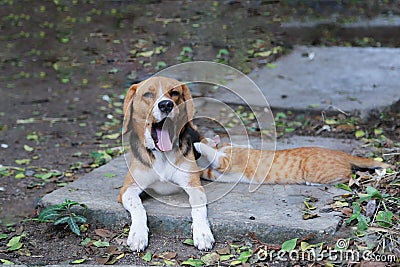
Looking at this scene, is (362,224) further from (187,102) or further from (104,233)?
(104,233)

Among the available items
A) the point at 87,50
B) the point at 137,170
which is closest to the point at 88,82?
the point at 87,50

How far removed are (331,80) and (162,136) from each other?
13.3 feet

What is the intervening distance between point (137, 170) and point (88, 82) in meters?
4.40

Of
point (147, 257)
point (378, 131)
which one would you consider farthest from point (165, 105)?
point (378, 131)

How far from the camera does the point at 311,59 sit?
339 inches

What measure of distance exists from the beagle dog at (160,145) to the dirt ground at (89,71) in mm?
359

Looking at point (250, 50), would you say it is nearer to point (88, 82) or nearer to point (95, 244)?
point (88, 82)

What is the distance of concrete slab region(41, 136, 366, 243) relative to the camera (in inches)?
156

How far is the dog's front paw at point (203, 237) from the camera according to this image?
155 inches

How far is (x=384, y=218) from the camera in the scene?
3938 mm

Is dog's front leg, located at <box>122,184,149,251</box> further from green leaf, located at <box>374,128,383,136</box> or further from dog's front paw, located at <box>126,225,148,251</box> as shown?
green leaf, located at <box>374,128,383,136</box>

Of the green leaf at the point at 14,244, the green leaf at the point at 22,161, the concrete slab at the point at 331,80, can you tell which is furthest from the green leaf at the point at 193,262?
the concrete slab at the point at 331,80

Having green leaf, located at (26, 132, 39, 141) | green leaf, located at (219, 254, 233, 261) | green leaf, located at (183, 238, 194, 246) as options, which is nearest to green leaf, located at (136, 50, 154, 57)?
green leaf, located at (26, 132, 39, 141)

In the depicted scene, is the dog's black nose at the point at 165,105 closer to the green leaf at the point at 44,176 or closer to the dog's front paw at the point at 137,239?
the dog's front paw at the point at 137,239
